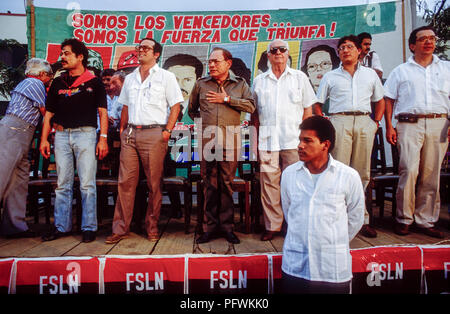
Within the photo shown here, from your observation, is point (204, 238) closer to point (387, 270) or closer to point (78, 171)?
point (78, 171)

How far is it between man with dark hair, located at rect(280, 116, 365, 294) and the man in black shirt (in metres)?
2.08

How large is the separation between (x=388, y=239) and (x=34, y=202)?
13.1 ft

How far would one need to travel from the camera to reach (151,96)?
122 inches

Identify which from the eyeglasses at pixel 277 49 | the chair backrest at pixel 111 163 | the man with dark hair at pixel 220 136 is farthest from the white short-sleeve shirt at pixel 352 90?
the chair backrest at pixel 111 163

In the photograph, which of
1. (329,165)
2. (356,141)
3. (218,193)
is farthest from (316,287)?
(356,141)

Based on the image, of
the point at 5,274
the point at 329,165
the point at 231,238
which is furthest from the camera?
the point at 231,238

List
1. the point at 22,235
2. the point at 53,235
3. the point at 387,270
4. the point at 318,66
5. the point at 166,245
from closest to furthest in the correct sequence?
the point at 387,270 → the point at 166,245 → the point at 53,235 → the point at 22,235 → the point at 318,66

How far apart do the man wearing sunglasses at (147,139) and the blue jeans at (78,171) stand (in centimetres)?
27

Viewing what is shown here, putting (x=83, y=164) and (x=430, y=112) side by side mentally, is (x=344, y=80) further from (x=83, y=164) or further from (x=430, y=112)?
(x=83, y=164)

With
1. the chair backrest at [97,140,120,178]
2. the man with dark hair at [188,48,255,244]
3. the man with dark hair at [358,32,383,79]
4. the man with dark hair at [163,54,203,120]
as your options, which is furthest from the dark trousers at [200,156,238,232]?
the man with dark hair at [163,54,203,120]

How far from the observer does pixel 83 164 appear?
304cm

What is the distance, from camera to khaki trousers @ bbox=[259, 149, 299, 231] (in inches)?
120

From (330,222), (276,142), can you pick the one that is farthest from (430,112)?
(330,222)

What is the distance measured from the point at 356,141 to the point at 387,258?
46.1 inches
